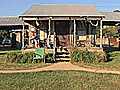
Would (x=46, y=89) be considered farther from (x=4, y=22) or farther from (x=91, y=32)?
(x=4, y=22)

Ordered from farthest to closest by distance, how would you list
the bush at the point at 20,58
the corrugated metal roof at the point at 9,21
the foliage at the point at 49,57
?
the corrugated metal roof at the point at 9,21, the foliage at the point at 49,57, the bush at the point at 20,58

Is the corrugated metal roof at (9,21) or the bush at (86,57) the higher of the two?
the corrugated metal roof at (9,21)

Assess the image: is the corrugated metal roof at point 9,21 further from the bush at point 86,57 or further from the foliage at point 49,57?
the bush at point 86,57

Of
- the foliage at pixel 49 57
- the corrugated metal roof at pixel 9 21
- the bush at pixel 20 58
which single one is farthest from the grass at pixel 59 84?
the corrugated metal roof at pixel 9 21

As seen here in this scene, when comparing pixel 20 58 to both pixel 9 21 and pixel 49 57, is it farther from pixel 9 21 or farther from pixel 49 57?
pixel 9 21

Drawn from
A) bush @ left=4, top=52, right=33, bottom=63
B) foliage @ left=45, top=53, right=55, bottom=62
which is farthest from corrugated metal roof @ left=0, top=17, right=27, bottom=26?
foliage @ left=45, top=53, right=55, bottom=62

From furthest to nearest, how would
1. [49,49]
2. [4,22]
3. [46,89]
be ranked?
[4,22] → [49,49] → [46,89]

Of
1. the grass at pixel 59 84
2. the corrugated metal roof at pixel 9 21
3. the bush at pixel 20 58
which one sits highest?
the corrugated metal roof at pixel 9 21

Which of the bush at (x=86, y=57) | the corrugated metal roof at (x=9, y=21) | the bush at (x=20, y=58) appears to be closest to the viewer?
the bush at (x=20, y=58)

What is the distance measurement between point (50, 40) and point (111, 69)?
6487 mm

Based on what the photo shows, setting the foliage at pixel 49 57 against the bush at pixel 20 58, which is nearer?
the bush at pixel 20 58

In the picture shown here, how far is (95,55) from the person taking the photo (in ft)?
35.3

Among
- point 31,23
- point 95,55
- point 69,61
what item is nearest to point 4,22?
point 31,23

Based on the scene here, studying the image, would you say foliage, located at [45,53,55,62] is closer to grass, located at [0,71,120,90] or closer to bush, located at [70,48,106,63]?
bush, located at [70,48,106,63]
